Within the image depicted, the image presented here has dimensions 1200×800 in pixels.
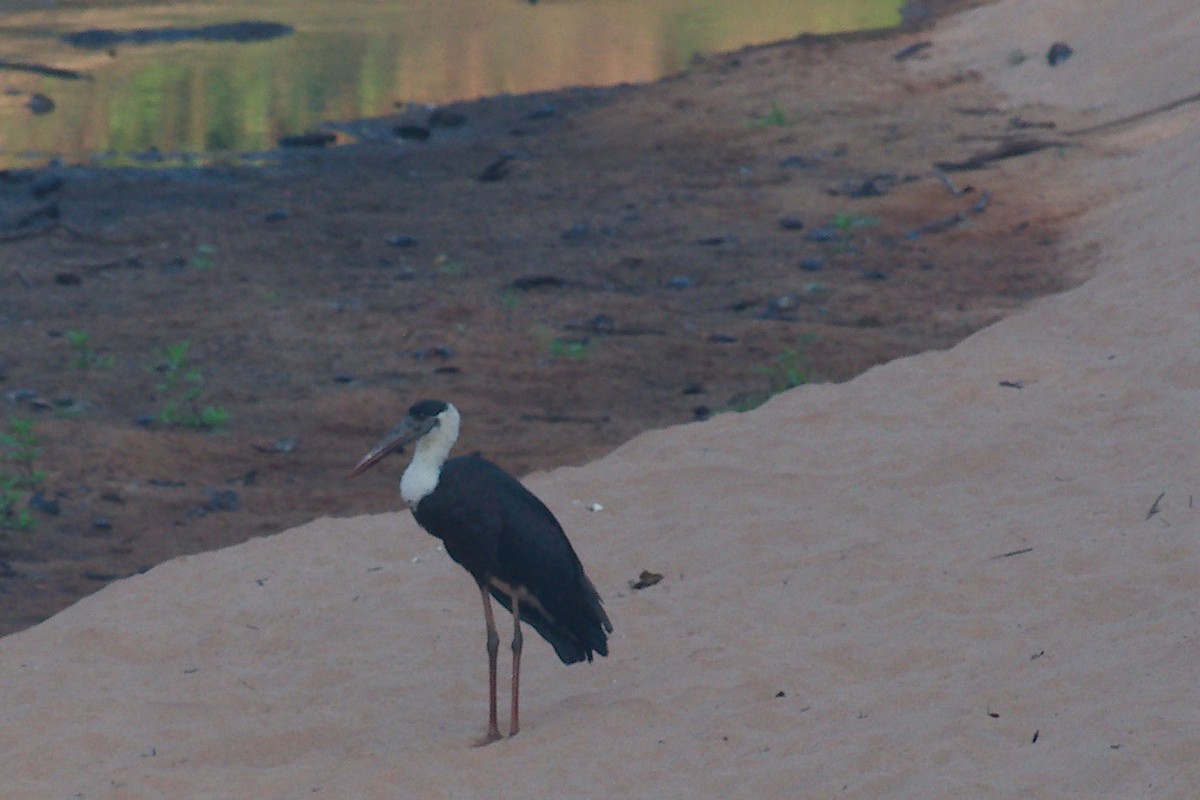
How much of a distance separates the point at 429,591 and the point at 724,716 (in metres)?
2.43

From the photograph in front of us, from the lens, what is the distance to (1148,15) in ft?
68.4

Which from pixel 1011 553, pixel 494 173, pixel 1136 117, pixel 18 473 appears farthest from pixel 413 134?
pixel 1011 553

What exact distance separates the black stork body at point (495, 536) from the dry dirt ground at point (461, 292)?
3.12 m

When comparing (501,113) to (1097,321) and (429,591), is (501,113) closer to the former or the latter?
(1097,321)

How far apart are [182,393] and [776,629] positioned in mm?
5938

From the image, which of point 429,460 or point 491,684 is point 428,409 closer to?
point 429,460

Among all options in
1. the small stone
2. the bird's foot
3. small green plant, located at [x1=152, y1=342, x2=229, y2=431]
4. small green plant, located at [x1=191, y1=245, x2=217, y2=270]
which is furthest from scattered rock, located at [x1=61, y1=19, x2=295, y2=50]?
the bird's foot

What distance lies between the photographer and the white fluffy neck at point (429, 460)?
559 cm

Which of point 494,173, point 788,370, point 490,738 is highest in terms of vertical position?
point 490,738

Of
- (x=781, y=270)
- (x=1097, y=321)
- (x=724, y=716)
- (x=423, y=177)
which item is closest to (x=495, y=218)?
(x=423, y=177)

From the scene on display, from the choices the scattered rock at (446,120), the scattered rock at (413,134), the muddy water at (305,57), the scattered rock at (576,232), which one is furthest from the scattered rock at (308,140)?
the scattered rock at (576,232)

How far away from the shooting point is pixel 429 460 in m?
5.65

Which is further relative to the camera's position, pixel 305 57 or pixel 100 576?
pixel 305 57

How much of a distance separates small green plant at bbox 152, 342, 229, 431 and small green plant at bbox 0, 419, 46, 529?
0.92 meters
